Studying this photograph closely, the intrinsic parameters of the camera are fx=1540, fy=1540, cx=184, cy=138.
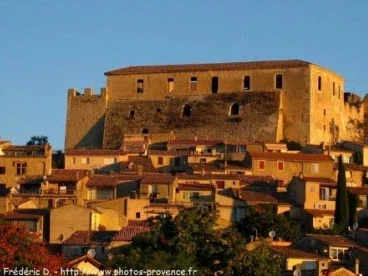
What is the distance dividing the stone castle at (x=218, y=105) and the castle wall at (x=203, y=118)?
56mm

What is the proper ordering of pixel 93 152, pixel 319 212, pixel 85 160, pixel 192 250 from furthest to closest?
pixel 93 152, pixel 85 160, pixel 319 212, pixel 192 250

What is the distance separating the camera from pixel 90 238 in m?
62.6

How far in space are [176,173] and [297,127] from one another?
1007cm

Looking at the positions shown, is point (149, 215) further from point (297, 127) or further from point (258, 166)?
point (297, 127)

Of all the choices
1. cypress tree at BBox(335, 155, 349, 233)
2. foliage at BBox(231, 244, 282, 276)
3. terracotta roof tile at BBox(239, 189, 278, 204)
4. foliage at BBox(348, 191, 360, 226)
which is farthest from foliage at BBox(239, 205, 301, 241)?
foliage at BBox(231, 244, 282, 276)

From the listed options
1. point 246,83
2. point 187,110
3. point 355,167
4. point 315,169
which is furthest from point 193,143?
point 355,167

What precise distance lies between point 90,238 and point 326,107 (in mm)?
28961

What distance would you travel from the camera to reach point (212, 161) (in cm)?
8125

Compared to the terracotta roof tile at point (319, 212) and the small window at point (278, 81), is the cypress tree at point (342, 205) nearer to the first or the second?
the terracotta roof tile at point (319, 212)

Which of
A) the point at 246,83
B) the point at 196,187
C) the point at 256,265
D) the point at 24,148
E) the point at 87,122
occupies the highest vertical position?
the point at 246,83

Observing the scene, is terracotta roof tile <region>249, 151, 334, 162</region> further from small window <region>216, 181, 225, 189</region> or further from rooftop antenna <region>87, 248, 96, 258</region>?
rooftop antenna <region>87, 248, 96, 258</region>

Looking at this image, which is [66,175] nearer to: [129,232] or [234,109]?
[234,109]

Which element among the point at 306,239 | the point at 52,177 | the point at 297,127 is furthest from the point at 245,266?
the point at 297,127

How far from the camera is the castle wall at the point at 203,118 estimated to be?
86812 mm
